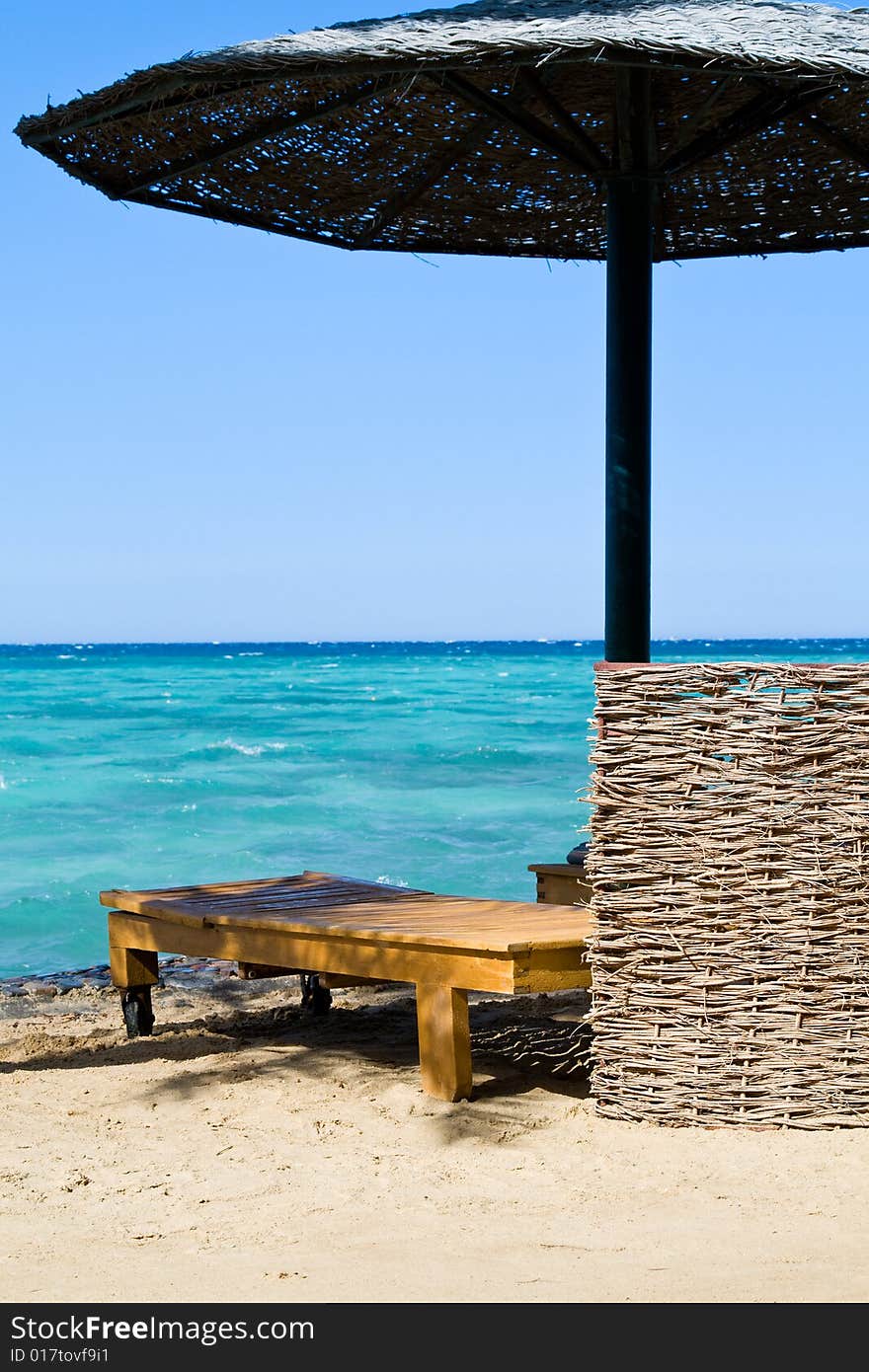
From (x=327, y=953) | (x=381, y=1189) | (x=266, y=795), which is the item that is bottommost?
(x=266, y=795)

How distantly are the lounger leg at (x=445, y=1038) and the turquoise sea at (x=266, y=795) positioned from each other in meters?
4.38

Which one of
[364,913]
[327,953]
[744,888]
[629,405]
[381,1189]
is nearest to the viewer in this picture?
[381,1189]

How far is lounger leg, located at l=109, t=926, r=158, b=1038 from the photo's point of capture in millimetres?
4996

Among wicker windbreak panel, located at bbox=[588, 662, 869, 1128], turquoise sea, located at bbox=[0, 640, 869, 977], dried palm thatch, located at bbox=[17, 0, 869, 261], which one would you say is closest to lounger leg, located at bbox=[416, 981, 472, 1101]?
wicker windbreak panel, located at bbox=[588, 662, 869, 1128]

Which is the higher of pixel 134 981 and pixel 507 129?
pixel 507 129

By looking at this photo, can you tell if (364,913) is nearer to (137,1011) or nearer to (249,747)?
(137,1011)

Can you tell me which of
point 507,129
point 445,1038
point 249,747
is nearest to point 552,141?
point 507,129

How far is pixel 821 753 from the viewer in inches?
137

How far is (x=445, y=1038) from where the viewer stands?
390cm

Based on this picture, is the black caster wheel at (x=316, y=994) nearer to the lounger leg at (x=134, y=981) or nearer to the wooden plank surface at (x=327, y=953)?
the lounger leg at (x=134, y=981)

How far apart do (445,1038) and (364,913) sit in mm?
706

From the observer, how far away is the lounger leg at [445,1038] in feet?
12.7

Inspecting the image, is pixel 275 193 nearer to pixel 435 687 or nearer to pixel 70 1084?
pixel 70 1084

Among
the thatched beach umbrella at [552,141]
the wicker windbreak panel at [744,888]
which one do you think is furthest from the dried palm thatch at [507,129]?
the wicker windbreak panel at [744,888]
